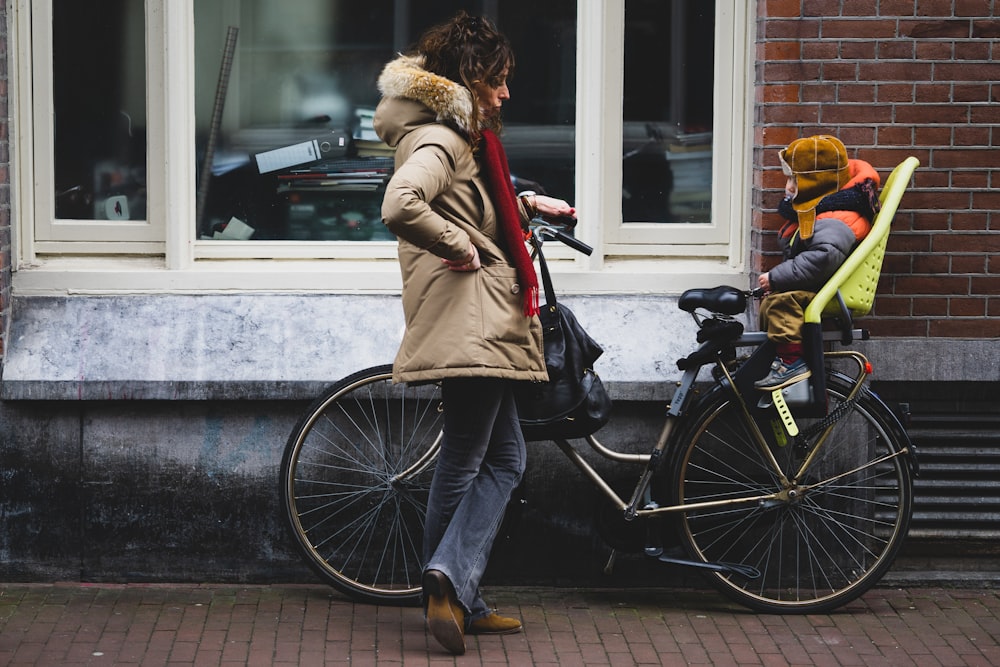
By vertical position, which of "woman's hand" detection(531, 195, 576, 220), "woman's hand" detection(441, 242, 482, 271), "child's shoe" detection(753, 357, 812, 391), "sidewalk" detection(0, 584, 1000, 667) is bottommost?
"sidewalk" detection(0, 584, 1000, 667)

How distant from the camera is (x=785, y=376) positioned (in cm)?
520

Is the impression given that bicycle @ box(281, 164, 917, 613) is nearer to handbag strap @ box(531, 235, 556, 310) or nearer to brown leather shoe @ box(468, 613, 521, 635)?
handbag strap @ box(531, 235, 556, 310)

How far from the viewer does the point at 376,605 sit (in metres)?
5.32

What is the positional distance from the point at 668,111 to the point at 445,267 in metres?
1.70

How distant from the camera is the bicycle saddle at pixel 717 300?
5.12m

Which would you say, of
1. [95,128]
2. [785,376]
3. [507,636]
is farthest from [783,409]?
[95,128]

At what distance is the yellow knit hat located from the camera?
5.10 m

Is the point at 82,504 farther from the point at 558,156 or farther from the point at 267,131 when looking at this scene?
the point at 558,156

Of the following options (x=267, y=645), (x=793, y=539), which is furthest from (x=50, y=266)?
(x=793, y=539)

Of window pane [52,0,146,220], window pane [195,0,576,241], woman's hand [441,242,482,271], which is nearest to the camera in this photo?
woman's hand [441,242,482,271]

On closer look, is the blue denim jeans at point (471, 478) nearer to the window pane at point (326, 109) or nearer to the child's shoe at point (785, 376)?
the child's shoe at point (785, 376)

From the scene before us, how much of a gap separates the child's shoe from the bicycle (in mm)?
31

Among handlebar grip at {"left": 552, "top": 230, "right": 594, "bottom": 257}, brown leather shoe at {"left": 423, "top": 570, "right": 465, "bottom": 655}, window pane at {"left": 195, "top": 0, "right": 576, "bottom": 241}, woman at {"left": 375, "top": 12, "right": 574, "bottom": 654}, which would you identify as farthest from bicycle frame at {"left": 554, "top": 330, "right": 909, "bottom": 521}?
window pane at {"left": 195, "top": 0, "right": 576, "bottom": 241}

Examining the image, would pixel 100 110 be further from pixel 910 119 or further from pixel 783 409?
pixel 910 119
